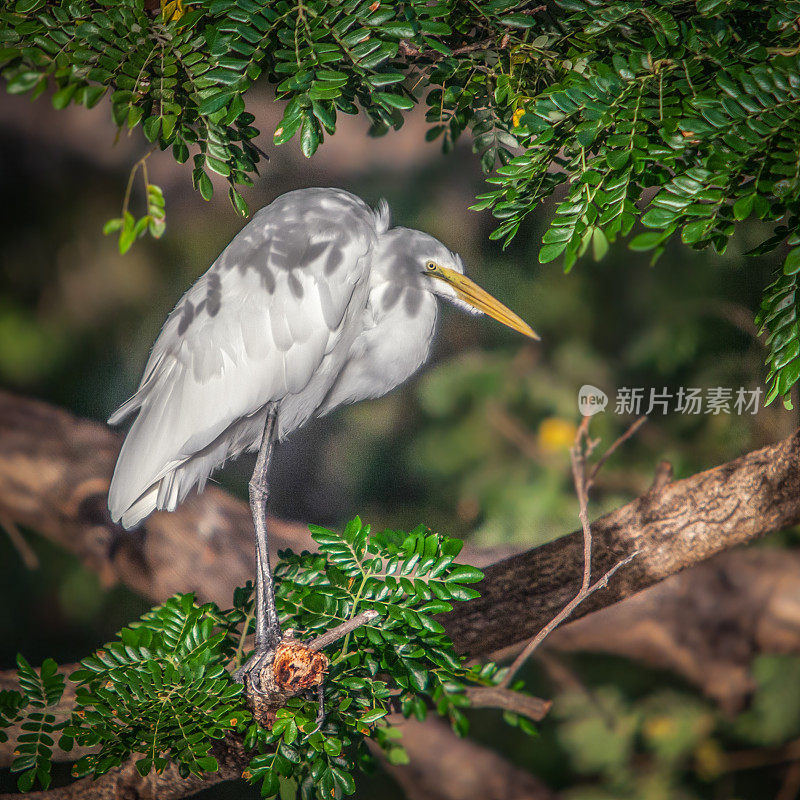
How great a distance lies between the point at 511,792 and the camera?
151cm

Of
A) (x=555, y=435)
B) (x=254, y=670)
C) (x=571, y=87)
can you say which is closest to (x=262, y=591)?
(x=254, y=670)

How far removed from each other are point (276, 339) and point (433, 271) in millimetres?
314

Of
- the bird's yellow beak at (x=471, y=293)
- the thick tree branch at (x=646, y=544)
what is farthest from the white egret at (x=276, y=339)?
the thick tree branch at (x=646, y=544)

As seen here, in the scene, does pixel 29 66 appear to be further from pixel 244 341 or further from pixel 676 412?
pixel 676 412

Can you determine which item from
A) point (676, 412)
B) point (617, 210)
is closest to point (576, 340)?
point (676, 412)

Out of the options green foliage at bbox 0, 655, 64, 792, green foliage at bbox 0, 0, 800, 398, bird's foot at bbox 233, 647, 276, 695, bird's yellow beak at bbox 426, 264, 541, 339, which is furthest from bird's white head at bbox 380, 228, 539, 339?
green foliage at bbox 0, 655, 64, 792

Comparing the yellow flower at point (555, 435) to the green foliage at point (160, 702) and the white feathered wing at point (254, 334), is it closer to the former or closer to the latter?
the white feathered wing at point (254, 334)

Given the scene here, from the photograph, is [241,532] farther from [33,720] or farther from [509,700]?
[509,700]

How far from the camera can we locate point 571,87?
902 mm

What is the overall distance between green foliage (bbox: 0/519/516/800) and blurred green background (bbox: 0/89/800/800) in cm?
36

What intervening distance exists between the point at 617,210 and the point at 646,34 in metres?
0.30

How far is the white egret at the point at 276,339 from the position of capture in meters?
1.08

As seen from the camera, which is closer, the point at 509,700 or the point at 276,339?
the point at 276,339

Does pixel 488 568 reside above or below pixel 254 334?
below
